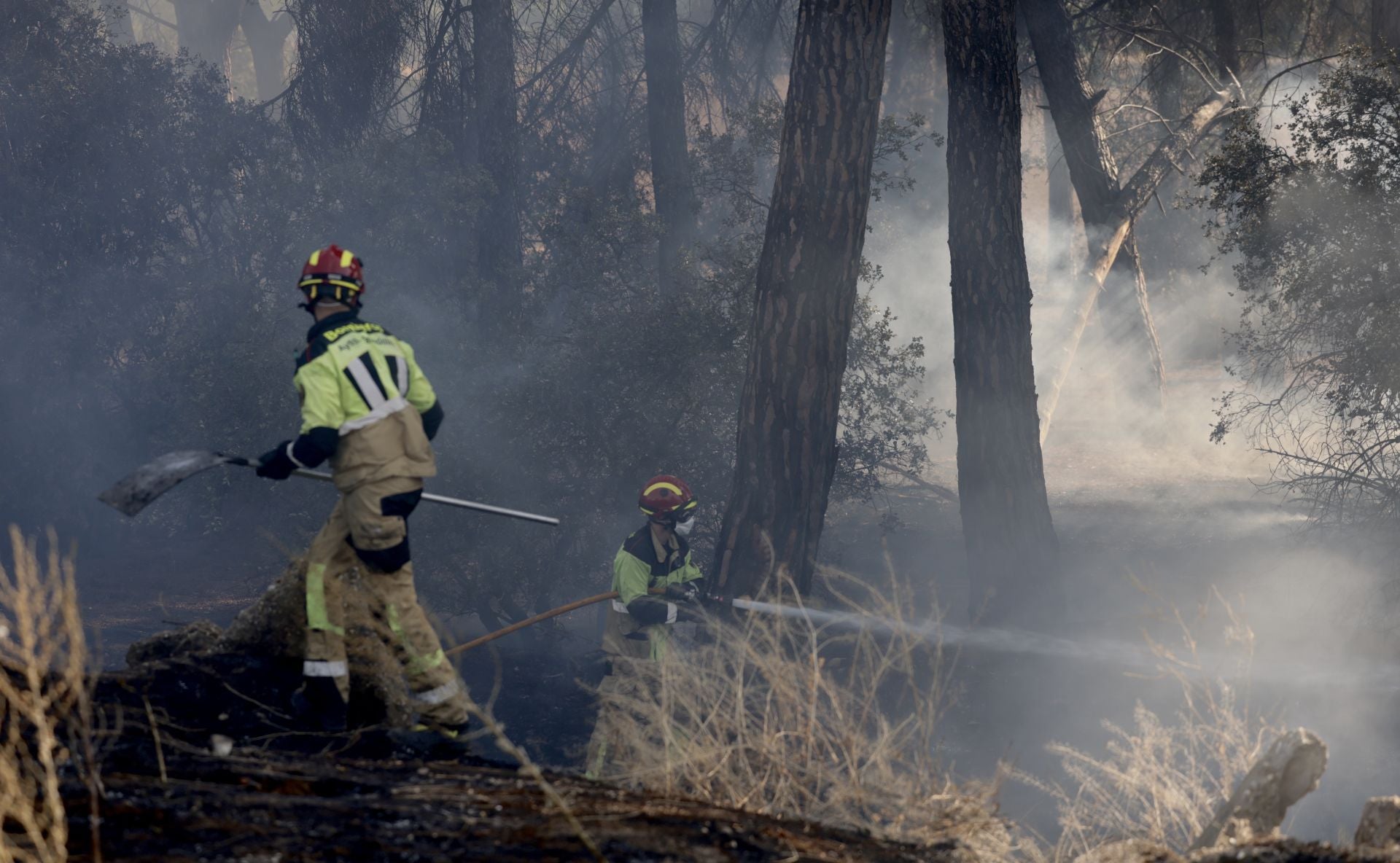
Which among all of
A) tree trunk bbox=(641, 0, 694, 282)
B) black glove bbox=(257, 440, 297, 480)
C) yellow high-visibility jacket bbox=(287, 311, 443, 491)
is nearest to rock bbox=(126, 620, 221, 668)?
black glove bbox=(257, 440, 297, 480)

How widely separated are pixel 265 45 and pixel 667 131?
2010 centimetres

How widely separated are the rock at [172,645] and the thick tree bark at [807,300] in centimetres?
392

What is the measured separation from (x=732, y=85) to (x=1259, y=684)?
1048 centimetres

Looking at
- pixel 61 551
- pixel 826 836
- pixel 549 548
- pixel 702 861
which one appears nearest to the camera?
pixel 702 861

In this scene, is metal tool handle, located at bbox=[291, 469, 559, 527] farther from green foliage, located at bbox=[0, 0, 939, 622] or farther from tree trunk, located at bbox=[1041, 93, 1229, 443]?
tree trunk, located at bbox=[1041, 93, 1229, 443]

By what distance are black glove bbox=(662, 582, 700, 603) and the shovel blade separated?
9.38 feet

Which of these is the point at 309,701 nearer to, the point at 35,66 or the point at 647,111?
the point at 647,111

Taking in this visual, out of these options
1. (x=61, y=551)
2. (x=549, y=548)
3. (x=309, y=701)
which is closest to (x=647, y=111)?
(x=549, y=548)

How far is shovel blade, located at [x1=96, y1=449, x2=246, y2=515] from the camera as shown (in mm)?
4492

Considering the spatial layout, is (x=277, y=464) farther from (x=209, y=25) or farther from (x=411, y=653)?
(x=209, y=25)

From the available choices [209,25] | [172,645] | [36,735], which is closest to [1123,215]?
[172,645]

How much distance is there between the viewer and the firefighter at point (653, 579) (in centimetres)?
657

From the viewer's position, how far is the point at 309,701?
470cm

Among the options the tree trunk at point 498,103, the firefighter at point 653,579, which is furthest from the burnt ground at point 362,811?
the tree trunk at point 498,103
